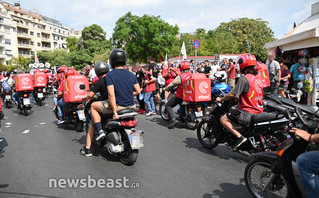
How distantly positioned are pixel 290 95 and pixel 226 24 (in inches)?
2029

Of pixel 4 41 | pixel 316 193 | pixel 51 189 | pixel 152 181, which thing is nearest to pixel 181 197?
pixel 152 181

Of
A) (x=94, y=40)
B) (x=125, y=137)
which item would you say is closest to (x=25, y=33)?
(x=94, y=40)

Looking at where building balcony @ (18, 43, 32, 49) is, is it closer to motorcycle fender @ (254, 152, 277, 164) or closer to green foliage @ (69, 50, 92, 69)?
green foliage @ (69, 50, 92, 69)

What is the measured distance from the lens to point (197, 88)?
6.08 m

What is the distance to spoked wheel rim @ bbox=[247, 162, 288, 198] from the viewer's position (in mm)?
2760

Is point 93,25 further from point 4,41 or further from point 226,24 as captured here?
point 226,24

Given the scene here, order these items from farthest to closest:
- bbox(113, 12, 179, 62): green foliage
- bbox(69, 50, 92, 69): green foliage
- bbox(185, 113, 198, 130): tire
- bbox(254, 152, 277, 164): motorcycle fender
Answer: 1. bbox(69, 50, 92, 69): green foliage
2. bbox(113, 12, 179, 62): green foliage
3. bbox(185, 113, 198, 130): tire
4. bbox(254, 152, 277, 164): motorcycle fender

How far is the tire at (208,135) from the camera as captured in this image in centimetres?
490

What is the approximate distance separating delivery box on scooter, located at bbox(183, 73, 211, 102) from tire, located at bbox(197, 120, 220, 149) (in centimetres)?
94

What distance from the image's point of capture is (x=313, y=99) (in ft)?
28.8

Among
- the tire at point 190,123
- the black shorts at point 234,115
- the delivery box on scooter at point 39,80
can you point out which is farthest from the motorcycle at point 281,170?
the delivery box on scooter at point 39,80

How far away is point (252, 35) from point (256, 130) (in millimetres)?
51794

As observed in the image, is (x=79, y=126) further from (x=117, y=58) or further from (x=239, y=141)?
(x=239, y=141)

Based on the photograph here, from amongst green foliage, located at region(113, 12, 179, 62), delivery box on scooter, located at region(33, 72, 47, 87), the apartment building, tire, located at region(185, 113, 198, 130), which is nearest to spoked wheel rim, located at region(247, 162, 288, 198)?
tire, located at region(185, 113, 198, 130)
